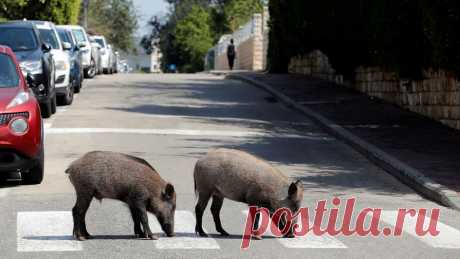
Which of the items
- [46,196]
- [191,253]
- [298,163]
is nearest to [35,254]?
[191,253]

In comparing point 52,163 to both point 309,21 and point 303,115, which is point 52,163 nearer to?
point 303,115

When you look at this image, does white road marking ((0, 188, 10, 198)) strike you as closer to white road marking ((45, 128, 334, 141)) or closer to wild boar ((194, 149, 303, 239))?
wild boar ((194, 149, 303, 239))

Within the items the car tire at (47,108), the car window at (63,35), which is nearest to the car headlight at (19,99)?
the car tire at (47,108)

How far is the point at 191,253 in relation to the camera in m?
9.62

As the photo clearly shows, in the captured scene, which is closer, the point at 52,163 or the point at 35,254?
the point at 35,254

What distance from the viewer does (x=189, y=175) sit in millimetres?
15422

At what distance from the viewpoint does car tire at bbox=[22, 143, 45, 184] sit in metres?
13.9

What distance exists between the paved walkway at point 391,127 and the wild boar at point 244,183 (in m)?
4.95

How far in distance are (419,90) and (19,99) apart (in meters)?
12.5

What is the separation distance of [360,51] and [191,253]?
66.4ft

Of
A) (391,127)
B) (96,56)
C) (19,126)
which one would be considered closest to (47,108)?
(391,127)

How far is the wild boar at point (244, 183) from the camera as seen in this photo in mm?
9820

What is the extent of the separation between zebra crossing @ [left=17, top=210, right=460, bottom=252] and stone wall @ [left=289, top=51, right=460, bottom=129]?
996 cm

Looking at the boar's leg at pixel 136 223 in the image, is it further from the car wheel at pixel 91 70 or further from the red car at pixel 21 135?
the car wheel at pixel 91 70
